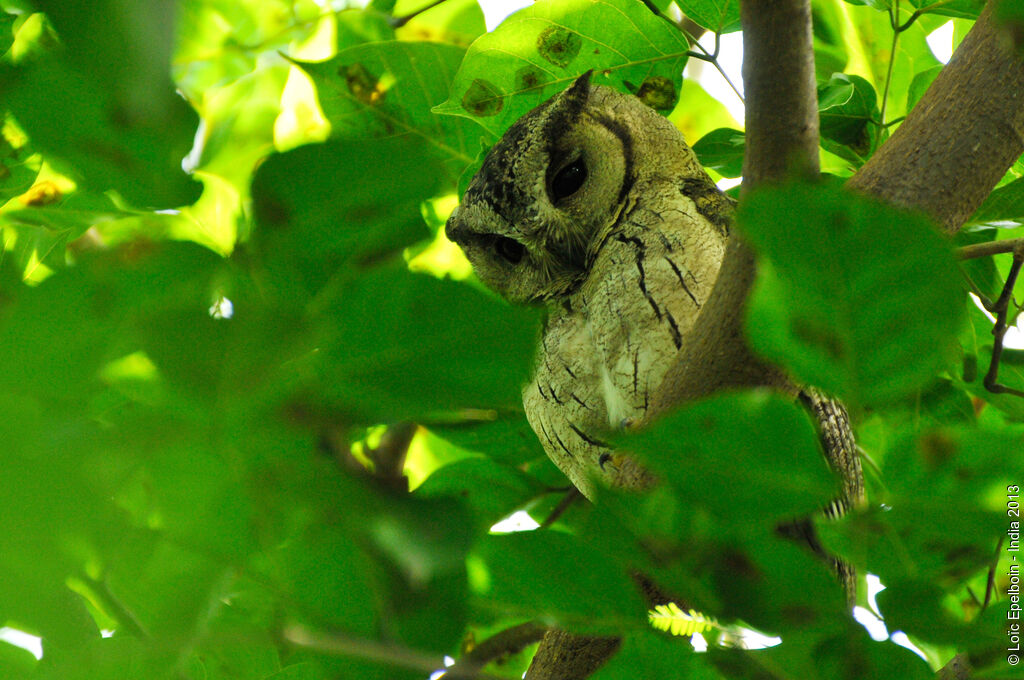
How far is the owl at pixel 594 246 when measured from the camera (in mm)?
1047

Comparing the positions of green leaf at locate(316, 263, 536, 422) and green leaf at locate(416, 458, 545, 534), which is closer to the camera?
green leaf at locate(316, 263, 536, 422)

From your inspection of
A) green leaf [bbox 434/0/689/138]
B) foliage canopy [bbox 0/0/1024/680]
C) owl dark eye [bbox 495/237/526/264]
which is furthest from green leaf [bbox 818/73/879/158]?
foliage canopy [bbox 0/0/1024/680]

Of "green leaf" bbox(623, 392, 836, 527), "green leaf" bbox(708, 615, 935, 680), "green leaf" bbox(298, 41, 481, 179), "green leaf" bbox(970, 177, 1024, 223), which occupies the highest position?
"green leaf" bbox(623, 392, 836, 527)

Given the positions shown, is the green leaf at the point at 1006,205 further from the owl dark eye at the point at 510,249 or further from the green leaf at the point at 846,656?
the green leaf at the point at 846,656

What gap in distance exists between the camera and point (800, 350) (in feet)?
0.85

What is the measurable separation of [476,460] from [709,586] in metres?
0.80

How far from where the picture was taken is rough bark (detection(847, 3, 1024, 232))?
31.2 inches

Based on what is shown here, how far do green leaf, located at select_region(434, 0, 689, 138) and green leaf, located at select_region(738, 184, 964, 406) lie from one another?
89cm

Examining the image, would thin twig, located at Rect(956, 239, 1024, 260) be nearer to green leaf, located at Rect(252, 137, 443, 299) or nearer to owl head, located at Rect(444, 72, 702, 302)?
owl head, located at Rect(444, 72, 702, 302)

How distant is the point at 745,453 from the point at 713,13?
38.5 inches

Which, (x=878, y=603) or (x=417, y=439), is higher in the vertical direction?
(x=878, y=603)

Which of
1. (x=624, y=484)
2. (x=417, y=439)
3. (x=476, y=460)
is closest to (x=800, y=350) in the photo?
(x=624, y=484)

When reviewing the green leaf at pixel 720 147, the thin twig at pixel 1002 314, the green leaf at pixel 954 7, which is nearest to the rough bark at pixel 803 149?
the thin twig at pixel 1002 314

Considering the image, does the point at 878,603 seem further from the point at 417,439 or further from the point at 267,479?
the point at 417,439
